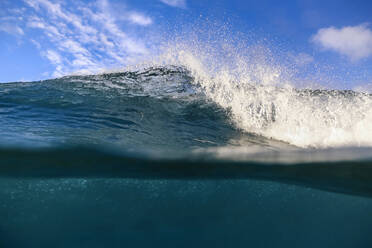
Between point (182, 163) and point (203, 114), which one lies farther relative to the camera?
point (182, 163)

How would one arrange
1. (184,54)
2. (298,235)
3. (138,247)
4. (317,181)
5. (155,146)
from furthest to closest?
(184,54)
(317,181)
(298,235)
(138,247)
(155,146)

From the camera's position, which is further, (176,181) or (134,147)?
(176,181)

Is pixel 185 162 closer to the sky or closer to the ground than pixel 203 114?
closer to the ground

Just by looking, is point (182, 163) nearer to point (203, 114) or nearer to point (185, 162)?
point (185, 162)

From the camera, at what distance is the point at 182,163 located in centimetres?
827

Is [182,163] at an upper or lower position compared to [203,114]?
lower

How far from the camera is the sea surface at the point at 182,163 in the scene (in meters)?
6.92

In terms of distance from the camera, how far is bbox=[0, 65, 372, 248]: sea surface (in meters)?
6.92

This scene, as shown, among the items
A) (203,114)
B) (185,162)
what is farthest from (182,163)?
(203,114)

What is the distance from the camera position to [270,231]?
8.87 m

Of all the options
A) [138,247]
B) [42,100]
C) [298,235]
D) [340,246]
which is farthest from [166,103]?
[340,246]

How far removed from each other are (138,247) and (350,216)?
8406 millimetres

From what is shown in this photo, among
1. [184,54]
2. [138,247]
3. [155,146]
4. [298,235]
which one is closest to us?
[155,146]

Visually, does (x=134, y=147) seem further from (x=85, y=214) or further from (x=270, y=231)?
(x=270, y=231)
